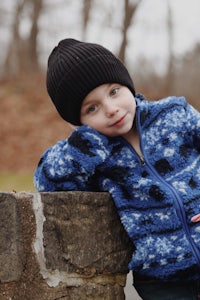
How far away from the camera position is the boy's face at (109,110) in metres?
1.98

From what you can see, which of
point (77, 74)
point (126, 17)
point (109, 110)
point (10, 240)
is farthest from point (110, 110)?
point (126, 17)

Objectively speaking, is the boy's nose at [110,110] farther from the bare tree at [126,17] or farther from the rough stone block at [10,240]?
the bare tree at [126,17]

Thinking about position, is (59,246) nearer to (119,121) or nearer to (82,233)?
(82,233)

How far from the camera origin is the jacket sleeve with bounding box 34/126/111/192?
1.96m

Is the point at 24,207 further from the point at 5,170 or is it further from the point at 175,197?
the point at 5,170

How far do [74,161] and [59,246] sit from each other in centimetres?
31

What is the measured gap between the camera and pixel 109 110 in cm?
195

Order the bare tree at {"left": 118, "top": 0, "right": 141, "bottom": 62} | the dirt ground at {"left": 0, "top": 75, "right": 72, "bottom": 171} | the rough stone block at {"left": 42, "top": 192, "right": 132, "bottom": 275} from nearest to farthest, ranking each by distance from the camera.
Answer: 1. the rough stone block at {"left": 42, "top": 192, "right": 132, "bottom": 275}
2. the dirt ground at {"left": 0, "top": 75, "right": 72, "bottom": 171}
3. the bare tree at {"left": 118, "top": 0, "right": 141, "bottom": 62}

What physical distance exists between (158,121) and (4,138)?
1054cm

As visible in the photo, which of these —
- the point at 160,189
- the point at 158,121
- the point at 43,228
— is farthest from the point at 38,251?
the point at 158,121

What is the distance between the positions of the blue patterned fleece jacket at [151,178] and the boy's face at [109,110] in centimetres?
4

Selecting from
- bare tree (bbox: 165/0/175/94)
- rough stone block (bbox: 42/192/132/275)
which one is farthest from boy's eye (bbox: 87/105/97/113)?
bare tree (bbox: 165/0/175/94)

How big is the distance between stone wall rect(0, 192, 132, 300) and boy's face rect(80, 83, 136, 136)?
25 cm

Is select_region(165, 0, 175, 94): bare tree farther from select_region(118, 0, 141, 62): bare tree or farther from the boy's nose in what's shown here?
the boy's nose
